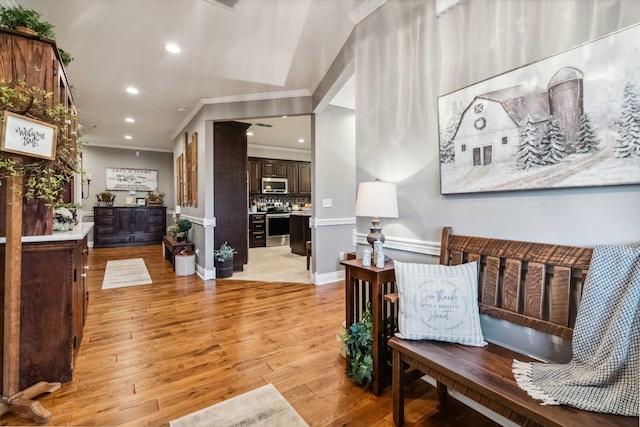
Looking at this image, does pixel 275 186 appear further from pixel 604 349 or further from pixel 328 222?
pixel 604 349

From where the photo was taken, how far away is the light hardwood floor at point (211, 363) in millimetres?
1606

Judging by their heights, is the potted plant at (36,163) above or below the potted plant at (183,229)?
above

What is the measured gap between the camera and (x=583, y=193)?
121 cm

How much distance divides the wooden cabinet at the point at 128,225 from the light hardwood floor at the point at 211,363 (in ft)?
14.3

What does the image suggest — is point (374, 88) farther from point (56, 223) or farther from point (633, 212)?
point (56, 223)

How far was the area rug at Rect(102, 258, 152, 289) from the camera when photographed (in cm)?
421

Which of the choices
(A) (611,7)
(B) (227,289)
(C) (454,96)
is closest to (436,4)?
(C) (454,96)

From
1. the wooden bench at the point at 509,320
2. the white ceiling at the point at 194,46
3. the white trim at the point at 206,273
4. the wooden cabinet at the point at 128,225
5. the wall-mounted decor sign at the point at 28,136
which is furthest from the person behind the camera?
the wooden cabinet at the point at 128,225

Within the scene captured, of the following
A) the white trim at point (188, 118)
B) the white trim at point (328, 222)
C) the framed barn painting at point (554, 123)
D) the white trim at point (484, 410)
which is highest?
the white trim at point (188, 118)

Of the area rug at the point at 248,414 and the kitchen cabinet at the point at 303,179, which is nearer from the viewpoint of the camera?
the area rug at the point at 248,414

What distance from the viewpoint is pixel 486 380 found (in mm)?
1137

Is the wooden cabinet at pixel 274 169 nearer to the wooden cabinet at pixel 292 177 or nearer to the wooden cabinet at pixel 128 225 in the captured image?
the wooden cabinet at pixel 292 177

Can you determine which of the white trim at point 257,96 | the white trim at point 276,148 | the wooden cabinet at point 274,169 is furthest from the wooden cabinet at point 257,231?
the white trim at point 257,96

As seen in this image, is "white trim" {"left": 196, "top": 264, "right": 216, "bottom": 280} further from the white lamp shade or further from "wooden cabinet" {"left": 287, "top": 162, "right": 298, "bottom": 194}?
"wooden cabinet" {"left": 287, "top": 162, "right": 298, "bottom": 194}
